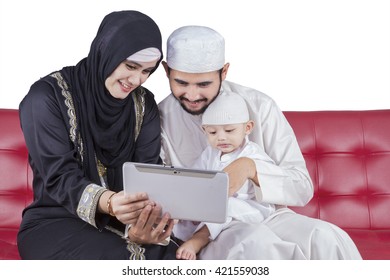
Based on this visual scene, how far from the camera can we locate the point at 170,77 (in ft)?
11.5

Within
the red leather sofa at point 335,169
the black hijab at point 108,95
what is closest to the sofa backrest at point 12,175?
the red leather sofa at point 335,169

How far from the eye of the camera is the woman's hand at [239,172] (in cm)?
328

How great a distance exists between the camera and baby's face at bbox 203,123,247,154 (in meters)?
3.43

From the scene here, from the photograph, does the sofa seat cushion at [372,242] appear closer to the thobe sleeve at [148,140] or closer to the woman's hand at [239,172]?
the woman's hand at [239,172]

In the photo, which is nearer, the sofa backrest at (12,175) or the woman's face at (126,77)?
the woman's face at (126,77)

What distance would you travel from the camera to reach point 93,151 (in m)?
3.40

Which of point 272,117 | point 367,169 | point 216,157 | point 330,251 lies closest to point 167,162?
point 216,157

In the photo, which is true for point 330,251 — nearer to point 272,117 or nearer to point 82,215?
point 272,117

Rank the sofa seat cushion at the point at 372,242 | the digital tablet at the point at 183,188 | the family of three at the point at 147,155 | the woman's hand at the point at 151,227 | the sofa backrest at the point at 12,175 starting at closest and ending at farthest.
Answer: the digital tablet at the point at 183,188, the woman's hand at the point at 151,227, the family of three at the point at 147,155, the sofa seat cushion at the point at 372,242, the sofa backrest at the point at 12,175

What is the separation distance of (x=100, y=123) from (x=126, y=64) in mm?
291

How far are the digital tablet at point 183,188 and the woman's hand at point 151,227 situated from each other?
0.04m

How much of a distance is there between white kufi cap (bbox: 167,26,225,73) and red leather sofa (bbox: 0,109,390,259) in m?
0.87

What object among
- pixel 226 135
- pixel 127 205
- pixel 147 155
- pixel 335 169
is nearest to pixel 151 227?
pixel 127 205

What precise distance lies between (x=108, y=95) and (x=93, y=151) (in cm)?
23
